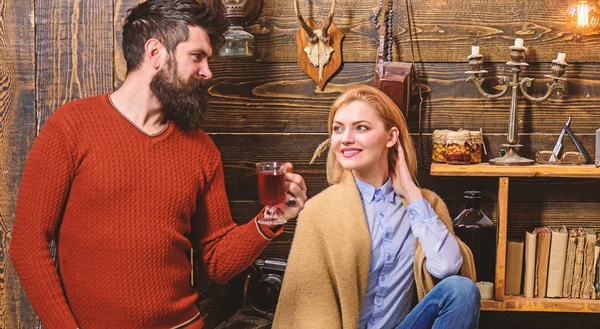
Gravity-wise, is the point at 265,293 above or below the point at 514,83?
below

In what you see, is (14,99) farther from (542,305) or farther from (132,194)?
(542,305)

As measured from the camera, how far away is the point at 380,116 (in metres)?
2.41

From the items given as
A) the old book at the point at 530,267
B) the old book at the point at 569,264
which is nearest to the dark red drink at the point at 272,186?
the old book at the point at 530,267

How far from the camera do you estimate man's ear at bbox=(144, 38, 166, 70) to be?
79.4 inches

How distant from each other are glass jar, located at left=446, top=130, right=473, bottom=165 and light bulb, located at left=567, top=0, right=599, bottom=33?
640mm

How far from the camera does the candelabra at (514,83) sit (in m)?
2.77

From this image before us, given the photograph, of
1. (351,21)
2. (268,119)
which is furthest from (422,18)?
(268,119)

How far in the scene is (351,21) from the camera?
9.69 feet

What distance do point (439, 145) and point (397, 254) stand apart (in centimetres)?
60

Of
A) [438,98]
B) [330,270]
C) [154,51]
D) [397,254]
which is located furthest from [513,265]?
[154,51]

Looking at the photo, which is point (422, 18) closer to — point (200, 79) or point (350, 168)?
point (350, 168)

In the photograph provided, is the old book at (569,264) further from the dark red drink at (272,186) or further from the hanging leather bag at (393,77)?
the dark red drink at (272,186)

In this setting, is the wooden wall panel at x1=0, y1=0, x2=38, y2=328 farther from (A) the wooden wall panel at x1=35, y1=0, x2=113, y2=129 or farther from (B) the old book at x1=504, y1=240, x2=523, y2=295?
(B) the old book at x1=504, y1=240, x2=523, y2=295

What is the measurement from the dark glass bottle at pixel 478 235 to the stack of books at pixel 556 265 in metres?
0.08
